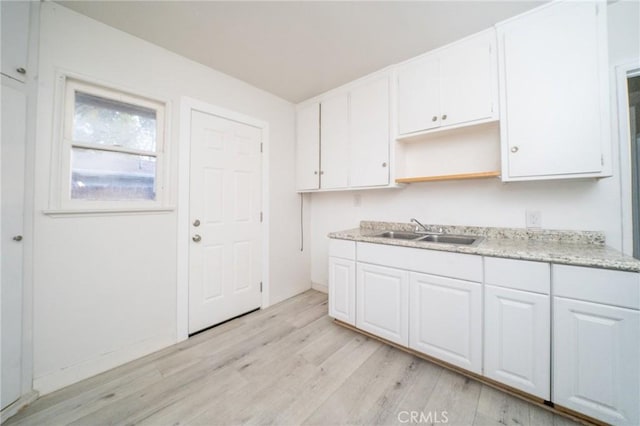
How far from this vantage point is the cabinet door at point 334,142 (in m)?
2.50

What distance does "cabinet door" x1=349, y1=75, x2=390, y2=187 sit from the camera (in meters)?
2.21

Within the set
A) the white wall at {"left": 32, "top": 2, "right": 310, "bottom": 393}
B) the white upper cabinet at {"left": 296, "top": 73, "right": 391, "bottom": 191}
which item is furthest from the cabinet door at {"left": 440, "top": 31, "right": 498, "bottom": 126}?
the white wall at {"left": 32, "top": 2, "right": 310, "bottom": 393}

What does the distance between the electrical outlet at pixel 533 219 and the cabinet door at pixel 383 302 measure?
1033 mm

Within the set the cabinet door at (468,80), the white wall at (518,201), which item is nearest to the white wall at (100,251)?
the white wall at (518,201)

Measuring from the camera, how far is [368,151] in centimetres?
233

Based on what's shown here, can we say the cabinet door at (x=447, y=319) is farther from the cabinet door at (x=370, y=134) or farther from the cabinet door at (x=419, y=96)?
the cabinet door at (x=419, y=96)

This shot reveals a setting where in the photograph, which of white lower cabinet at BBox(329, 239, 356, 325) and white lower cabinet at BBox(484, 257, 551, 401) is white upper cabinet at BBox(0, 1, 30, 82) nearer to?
white lower cabinet at BBox(329, 239, 356, 325)

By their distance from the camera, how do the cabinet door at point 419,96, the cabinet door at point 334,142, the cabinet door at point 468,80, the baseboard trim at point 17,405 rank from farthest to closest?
the cabinet door at point 334,142 → the cabinet door at point 419,96 → the cabinet door at point 468,80 → the baseboard trim at point 17,405

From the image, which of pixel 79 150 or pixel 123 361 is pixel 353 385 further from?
pixel 79 150

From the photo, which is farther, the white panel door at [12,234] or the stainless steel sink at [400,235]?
the stainless steel sink at [400,235]

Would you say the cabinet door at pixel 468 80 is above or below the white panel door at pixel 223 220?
above

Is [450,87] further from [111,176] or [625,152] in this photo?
[111,176]

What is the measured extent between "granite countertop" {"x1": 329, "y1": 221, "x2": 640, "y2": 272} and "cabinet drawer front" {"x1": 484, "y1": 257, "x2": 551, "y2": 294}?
0.04m

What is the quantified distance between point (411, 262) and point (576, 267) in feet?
2.85
